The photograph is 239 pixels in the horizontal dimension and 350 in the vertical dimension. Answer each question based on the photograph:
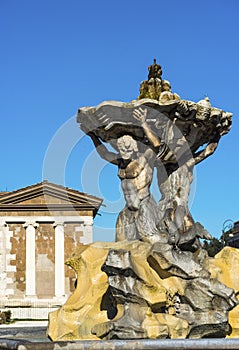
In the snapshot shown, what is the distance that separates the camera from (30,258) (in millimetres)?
47719

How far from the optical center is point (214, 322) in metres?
9.01

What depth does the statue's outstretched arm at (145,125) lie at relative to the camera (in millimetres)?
10227

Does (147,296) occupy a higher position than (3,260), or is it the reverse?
(3,260)

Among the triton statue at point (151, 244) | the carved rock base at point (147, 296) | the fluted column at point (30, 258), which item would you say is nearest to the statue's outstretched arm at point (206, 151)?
the triton statue at point (151, 244)

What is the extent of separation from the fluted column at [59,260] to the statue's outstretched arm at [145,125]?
3707 centimetres

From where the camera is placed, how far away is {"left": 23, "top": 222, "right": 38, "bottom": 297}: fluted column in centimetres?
4650

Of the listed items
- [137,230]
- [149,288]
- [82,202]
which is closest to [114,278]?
[149,288]

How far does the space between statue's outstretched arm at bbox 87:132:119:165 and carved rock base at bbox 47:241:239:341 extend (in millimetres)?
1445

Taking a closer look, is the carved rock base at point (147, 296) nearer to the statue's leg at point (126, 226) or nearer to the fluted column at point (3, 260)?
the statue's leg at point (126, 226)

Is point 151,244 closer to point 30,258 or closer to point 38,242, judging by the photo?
point 30,258

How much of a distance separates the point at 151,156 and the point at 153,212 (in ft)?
3.02

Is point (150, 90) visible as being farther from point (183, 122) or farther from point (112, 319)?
point (112, 319)

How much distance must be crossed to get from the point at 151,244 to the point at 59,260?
38494mm

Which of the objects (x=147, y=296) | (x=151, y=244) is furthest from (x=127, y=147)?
(x=147, y=296)
